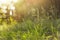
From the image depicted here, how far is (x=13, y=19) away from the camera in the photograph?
183 inches

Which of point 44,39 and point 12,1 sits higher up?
point 12,1

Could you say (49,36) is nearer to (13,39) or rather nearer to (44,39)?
(44,39)

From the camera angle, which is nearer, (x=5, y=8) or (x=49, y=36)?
(x=49, y=36)

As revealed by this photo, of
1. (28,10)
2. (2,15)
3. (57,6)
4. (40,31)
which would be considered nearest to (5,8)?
(2,15)

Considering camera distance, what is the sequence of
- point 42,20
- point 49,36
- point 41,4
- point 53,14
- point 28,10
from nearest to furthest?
point 49,36, point 42,20, point 53,14, point 28,10, point 41,4

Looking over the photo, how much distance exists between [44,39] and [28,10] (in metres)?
1.63

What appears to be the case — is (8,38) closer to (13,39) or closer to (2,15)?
(13,39)

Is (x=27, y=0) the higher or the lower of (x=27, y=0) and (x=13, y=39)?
Result: the higher

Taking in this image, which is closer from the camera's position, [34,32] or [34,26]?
[34,32]

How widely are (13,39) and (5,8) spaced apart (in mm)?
1869

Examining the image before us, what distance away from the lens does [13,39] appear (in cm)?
293

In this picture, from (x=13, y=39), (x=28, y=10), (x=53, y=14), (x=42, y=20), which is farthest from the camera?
(x=28, y=10)

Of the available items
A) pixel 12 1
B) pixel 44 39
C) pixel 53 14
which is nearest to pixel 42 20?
pixel 53 14

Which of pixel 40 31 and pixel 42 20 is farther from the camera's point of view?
pixel 42 20
